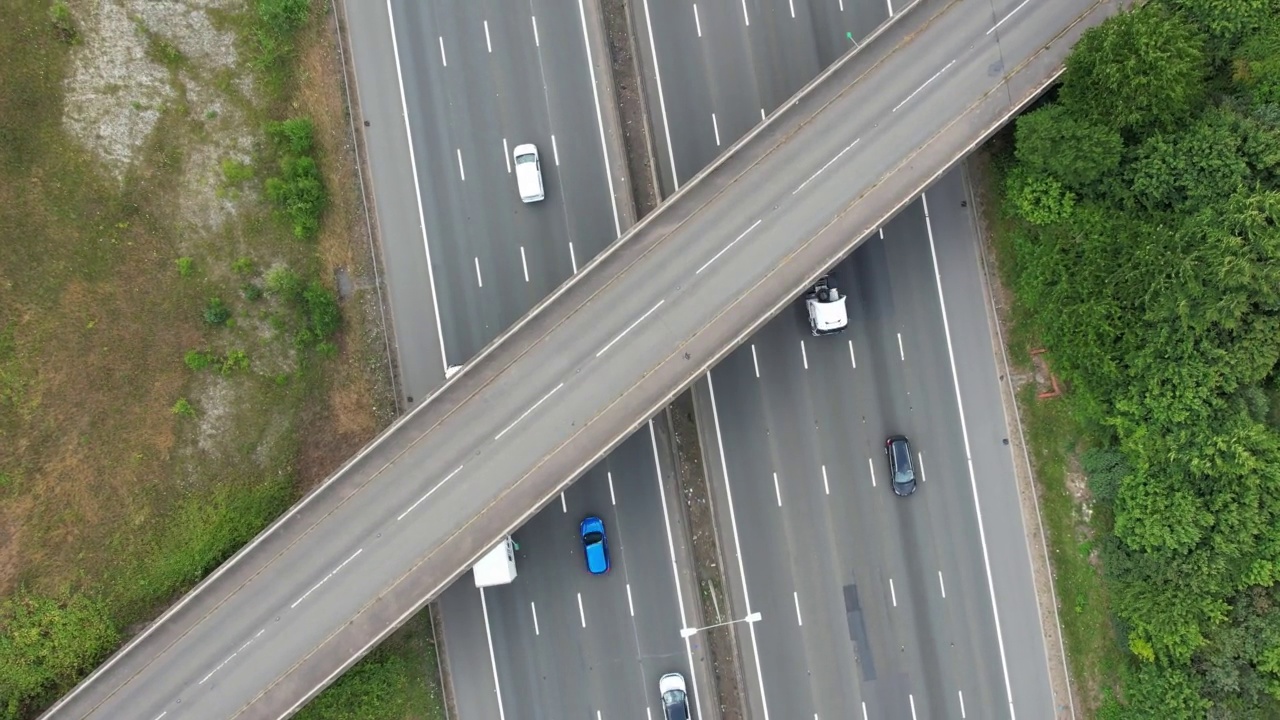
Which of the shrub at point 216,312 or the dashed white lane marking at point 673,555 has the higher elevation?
the shrub at point 216,312

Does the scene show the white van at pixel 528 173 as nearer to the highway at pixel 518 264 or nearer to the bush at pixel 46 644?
the highway at pixel 518 264

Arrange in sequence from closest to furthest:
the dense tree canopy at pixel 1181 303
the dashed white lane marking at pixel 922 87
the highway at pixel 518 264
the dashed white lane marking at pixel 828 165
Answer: the dense tree canopy at pixel 1181 303
the dashed white lane marking at pixel 828 165
the dashed white lane marking at pixel 922 87
the highway at pixel 518 264

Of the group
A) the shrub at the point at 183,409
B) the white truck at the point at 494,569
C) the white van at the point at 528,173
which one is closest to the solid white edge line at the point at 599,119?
the white van at the point at 528,173

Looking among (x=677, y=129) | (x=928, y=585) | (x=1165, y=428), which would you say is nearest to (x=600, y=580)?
(x=928, y=585)

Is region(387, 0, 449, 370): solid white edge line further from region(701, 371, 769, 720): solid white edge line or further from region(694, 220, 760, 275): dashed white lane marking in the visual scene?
region(694, 220, 760, 275): dashed white lane marking

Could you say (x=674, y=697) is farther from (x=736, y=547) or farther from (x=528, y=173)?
(x=528, y=173)

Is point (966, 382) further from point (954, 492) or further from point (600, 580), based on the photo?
point (600, 580)
